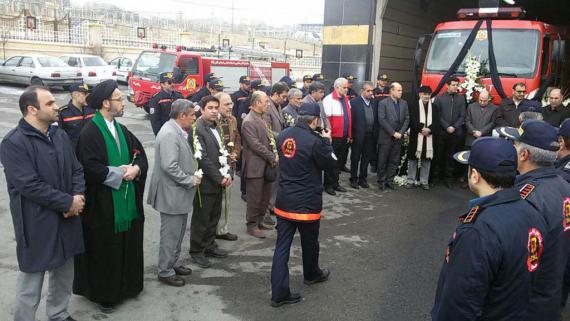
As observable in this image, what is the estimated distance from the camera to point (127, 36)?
3622 cm

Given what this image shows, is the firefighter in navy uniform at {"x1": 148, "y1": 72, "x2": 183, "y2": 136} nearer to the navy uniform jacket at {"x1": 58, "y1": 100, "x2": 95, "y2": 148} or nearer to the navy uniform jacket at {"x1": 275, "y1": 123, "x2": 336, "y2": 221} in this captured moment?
the navy uniform jacket at {"x1": 58, "y1": 100, "x2": 95, "y2": 148}

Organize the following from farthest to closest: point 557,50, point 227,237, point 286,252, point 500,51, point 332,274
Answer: point 500,51, point 557,50, point 227,237, point 332,274, point 286,252

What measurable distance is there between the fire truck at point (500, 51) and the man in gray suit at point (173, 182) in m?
6.11

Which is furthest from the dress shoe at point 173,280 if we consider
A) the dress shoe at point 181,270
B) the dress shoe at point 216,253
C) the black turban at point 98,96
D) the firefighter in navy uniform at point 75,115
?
the firefighter in navy uniform at point 75,115

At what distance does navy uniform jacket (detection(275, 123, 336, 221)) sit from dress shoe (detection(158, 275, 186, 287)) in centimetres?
120

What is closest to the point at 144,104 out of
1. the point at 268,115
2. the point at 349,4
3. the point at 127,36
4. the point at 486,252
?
the point at 349,4

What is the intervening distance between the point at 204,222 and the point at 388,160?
171 inches

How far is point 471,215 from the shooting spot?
6.93 feet

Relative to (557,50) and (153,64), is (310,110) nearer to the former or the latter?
(557,50)

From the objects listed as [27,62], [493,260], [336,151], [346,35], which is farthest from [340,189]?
[27,62]

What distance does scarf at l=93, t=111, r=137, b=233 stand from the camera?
3.78 meters

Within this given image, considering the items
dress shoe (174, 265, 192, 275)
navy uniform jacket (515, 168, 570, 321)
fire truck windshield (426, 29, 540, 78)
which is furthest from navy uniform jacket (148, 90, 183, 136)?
navy uniform jacket (515, 168, 570, 321)

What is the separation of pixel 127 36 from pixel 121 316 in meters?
36.0

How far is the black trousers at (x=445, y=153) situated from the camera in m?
8.22
